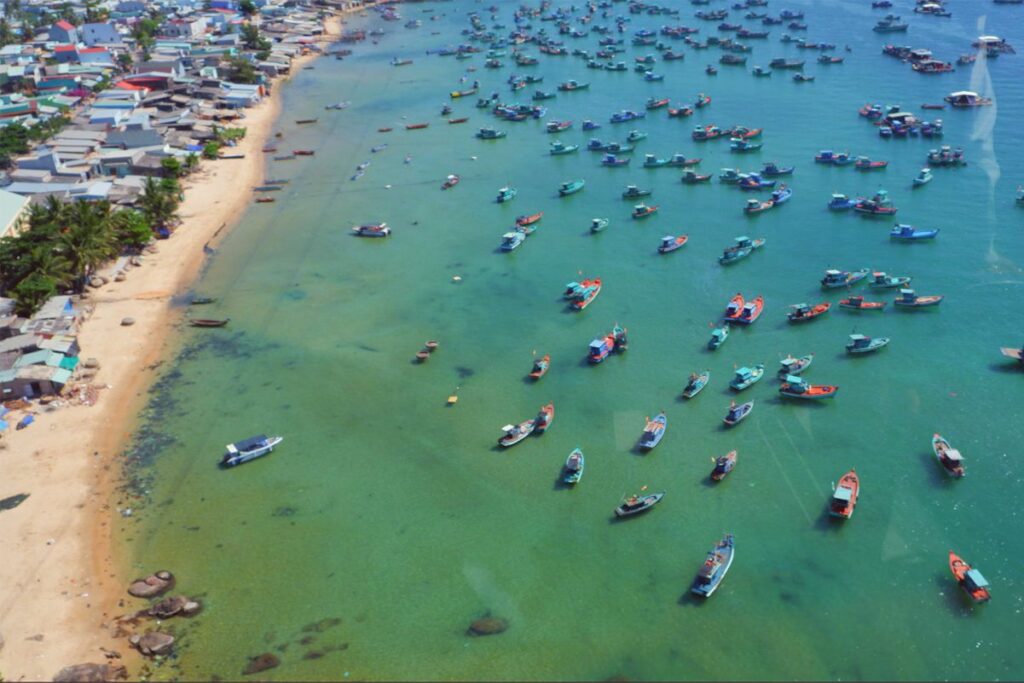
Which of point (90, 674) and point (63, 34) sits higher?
point (63, 34)

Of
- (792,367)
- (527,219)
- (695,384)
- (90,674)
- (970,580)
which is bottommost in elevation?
(90,674)

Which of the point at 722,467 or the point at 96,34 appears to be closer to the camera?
the point at 722,467

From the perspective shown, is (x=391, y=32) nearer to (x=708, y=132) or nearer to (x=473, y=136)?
(x=473, y=136)

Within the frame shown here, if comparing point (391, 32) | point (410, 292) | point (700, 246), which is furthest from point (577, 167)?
point (391, 32)

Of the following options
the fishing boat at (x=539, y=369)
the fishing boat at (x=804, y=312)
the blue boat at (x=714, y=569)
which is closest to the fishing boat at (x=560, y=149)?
the fishing boat at (x=804, y=312)

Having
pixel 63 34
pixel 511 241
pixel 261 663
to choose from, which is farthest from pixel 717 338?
pixel 63 34

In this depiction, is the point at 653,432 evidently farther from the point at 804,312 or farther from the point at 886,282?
the point at 886,282

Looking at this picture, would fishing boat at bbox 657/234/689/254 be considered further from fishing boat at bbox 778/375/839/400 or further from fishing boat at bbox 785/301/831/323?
fishing boat at bbox 778/375/839/400
